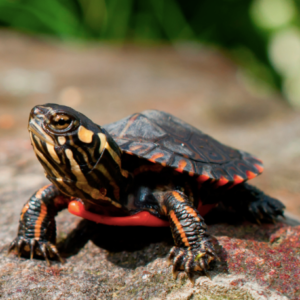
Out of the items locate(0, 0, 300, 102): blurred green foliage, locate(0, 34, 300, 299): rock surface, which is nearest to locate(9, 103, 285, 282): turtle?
locate(0, 34, 300, 299): rock surface

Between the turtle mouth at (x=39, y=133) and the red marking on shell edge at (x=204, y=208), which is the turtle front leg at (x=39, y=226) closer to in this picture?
the turtle mouth at (x=39, y=133)

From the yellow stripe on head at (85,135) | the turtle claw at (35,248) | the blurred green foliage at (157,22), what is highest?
the blurred green foliage at (157,22)

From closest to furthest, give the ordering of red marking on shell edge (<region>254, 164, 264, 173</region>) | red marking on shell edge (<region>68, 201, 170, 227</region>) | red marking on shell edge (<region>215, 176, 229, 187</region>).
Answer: red marking on shell edge (<region>68, 201, 170, 227</region>)
red marking on shell edge (<region>215, 176, 229, 187</region>)
red marking on shell edge (<region>254, 164, 264, 173</region>)

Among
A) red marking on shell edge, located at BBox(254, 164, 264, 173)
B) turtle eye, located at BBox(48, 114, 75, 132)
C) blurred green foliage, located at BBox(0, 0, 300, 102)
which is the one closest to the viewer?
turtle eye, located at BBox(48, 114, 75, 132)

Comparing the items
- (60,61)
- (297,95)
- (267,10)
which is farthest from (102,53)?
(297,95)

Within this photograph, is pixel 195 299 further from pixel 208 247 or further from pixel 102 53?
pixel 102 53

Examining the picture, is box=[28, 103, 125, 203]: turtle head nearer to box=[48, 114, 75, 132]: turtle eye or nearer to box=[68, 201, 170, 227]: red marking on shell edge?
box=[48, 114, 75, 132]: turtle eye

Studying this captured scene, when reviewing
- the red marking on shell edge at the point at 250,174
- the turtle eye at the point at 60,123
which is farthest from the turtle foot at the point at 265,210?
the turtle eye at the point at 60,123
